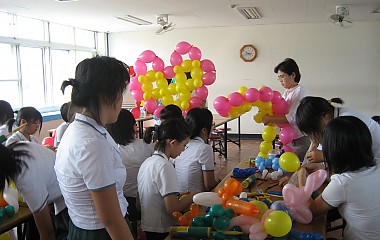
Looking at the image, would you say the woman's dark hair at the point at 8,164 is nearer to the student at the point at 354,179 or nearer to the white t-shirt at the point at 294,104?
the student at the point at 354,179

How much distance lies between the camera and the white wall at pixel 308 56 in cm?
726

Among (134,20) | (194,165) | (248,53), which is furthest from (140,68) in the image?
(248,53)

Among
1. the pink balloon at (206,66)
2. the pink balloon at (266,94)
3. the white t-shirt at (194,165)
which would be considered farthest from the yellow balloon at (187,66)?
the white t-shirt at (194,165)

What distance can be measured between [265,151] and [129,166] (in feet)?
3.97

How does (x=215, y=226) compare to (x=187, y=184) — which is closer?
(x=215, y=226)

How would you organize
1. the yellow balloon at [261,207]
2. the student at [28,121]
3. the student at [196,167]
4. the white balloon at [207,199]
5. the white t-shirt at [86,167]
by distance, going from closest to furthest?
the white t-shirt at [86,167], the yellow balloon at [261,207], the white balloon at [207,199], the student at [196,167], the student at [28,121]

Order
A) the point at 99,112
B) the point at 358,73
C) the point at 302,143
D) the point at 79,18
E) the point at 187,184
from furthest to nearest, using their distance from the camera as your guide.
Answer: the point at 358,73, the point at 79,18, the point at 302,143, the point at 187,184, the point at 99,112

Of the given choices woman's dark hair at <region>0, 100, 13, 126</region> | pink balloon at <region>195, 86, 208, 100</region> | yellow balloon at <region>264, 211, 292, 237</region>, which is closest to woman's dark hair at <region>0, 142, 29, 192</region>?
yellow balloon at <region>264, 211, 292, 237</region>

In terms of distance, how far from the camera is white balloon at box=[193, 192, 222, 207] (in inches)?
64.0

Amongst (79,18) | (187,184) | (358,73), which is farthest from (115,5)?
(358,73)

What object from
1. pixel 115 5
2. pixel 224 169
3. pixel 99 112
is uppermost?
pixel 115 5

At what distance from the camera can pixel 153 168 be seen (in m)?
1.77

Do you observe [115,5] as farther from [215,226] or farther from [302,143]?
[215,226]

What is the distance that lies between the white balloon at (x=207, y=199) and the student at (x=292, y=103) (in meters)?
1.48
